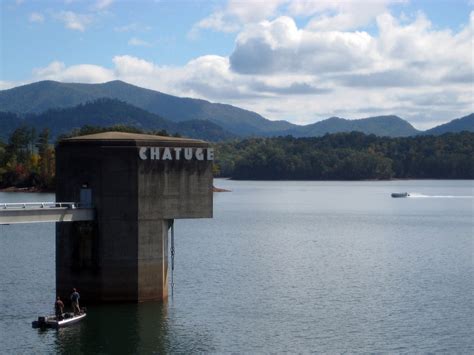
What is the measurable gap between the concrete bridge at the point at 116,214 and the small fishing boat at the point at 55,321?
3.05m

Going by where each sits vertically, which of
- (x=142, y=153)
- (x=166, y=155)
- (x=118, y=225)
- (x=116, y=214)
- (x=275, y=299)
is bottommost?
(x=275, y=299)

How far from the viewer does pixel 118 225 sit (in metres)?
53.7

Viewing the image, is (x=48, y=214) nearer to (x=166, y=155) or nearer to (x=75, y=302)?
(x=75, y=302)

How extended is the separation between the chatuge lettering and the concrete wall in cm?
32

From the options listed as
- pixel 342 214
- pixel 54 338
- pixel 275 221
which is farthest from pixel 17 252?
pixel 342 214

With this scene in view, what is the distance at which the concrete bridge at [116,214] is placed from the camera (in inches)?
2099

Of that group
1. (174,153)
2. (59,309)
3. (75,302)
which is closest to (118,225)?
(75,302)

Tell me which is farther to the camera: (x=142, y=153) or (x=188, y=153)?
(x=188, y=153)

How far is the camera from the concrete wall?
53.3 m

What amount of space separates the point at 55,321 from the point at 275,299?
637 inches

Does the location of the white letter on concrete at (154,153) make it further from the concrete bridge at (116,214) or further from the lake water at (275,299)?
the lake water at (275,299)

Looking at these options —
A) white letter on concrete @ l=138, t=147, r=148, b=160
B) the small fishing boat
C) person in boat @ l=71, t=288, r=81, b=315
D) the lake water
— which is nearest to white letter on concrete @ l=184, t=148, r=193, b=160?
white letter on concrete @ l=138, t=147, r=148, b=160

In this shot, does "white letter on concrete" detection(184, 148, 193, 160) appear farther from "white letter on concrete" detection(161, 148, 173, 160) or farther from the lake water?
the lake water

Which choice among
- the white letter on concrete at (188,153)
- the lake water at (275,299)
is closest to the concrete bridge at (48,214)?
the lake water at (275,299)
